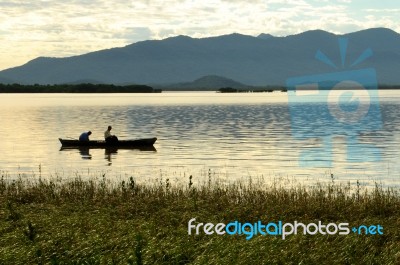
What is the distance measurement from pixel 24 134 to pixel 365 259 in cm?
6610

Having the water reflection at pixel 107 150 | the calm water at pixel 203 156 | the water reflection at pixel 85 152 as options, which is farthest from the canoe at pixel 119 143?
the calm water at pixel 203 156

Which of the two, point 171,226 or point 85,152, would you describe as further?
point 85,152

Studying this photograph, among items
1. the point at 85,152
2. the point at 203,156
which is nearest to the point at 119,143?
the point at 85,152

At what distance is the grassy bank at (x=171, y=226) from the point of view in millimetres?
16639

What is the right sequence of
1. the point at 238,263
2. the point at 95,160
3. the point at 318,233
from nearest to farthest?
the point at 238,263 → the point at 318,233 → the point at 95,160

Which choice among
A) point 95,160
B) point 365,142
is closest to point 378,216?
point 95,160

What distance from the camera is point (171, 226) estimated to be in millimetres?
A: 20562

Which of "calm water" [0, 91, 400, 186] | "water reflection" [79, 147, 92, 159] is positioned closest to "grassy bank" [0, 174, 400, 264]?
"calm water" [0, 91, 400, 186]

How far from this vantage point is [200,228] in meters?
20.3

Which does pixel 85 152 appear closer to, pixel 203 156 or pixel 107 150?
pixel 107 150

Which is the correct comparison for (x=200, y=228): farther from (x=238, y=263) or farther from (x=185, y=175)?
(x=185, y=175)

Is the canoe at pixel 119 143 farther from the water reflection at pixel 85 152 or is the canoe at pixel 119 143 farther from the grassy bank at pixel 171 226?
the grassy bank at pixel 171 226

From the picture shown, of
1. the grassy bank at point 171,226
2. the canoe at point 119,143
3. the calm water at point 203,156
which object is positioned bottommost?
the calm water at point 203,156

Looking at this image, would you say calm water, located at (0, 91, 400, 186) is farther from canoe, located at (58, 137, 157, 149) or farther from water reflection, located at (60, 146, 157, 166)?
canoe, located at (58, 137, 157, 149)
